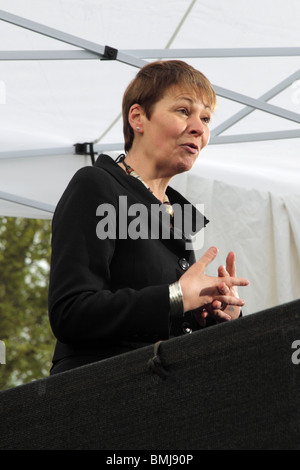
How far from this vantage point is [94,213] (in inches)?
55.2

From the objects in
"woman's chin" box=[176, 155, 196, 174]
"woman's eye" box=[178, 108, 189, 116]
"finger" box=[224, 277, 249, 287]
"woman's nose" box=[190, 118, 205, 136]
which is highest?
"woman's eye" box=[178, 108, 189, 116]

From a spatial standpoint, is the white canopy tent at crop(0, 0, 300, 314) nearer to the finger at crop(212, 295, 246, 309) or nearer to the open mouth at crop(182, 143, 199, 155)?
the open mouth at crop(182, 143, 199, 155)

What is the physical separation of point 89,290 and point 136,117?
1.84 feet

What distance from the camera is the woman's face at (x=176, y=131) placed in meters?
1.64

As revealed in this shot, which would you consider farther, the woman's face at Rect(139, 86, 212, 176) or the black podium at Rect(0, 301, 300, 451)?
the woman's face at Rect(139, 86, 212, 176)

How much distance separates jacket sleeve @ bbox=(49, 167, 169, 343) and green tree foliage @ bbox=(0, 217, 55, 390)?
38.1 ft

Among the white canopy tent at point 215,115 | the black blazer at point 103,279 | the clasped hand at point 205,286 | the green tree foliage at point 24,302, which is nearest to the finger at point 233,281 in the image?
the clasped hand at point 205,286

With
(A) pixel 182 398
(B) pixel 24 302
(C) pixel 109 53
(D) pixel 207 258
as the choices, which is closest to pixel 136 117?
(D) pixel 207 258

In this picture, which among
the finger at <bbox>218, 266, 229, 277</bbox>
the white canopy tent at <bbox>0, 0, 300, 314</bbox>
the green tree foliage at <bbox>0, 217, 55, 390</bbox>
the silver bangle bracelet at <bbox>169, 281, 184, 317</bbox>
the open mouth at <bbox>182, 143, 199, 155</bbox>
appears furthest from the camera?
the green tree foliage at <bbox>0, 217, 55, 390</bbox>

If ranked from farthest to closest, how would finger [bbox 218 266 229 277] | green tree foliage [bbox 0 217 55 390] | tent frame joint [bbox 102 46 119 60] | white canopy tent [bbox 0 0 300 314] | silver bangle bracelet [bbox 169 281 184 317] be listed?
green tree foliage [bbox 0 217 55 390]
white canopy tent [bbox 0 0 300 314]
tent frame joint [bbox 102 46 119 60]
finger [bbox 218 266 229 277]
silver bangle bracelet [bbox 169 281 184 317]

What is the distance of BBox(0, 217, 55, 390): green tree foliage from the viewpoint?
13.0m

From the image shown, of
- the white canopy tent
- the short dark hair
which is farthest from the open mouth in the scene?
the white canopy tent

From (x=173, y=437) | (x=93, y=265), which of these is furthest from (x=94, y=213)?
(x=173, y=437)

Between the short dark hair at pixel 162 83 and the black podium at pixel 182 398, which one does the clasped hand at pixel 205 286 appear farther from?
the short dark hair at pixel 162 83
